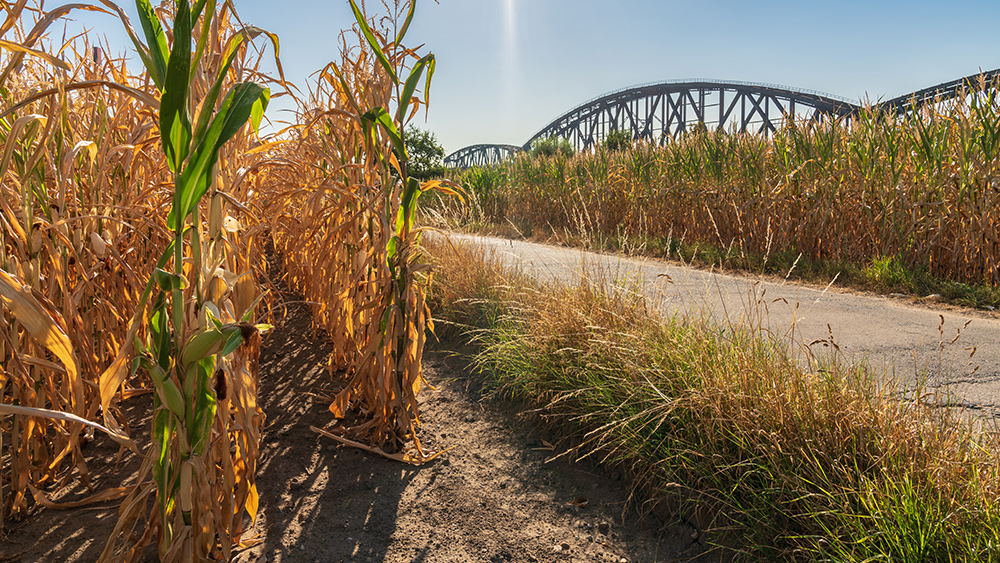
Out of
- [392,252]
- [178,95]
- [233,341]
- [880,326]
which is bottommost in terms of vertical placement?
[880,326]

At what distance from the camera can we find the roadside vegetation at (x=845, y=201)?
16.0ft

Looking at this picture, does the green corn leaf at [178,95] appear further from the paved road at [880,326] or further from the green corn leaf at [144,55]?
the paved road at [880,326]

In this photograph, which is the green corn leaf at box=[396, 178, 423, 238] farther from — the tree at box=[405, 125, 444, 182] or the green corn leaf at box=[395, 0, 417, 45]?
the tree at box=[405, 125, 444, 182]

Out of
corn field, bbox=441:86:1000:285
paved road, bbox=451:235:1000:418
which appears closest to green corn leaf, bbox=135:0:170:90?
paved road, bbox=451:235:1000:418

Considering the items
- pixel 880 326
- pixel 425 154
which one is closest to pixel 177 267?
pixel 880 326

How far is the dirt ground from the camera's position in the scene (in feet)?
5.17

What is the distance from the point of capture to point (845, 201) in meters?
5.90

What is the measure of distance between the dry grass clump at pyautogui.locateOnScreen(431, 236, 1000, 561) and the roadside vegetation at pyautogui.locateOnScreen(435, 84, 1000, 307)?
48.5 inches

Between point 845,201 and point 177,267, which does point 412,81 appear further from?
point 845,201

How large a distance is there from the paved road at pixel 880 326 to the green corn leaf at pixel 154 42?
6.13 feet

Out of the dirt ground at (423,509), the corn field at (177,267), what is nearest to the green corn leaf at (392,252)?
the corn field at (177,267)

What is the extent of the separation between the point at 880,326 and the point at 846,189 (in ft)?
9.11

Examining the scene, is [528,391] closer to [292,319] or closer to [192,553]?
[192,553]

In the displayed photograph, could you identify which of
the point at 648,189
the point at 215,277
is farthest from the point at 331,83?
the point at 648,189
